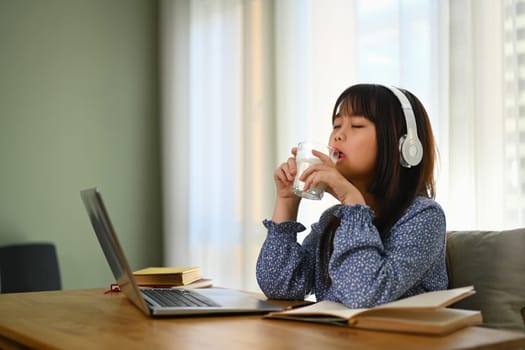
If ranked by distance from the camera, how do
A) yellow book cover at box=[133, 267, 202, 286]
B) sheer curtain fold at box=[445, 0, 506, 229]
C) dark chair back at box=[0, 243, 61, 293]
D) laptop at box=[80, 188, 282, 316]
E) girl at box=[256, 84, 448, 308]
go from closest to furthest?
1. laptop at box=[80, 188, 282, 316]
2. girl at box=[256, 84, 448, 308]
3. yellow book cover at box=[133, 267, 202, 286]
4. sheer curtain fold at box=[445, 0, 506, 229]
5. dark chair back at box=[0, 243, 61, 293]

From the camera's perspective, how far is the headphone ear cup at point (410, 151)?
1510 millimetres

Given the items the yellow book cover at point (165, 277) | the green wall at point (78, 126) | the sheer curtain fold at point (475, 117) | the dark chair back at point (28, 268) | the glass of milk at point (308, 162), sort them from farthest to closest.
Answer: the green wall at point (78, 126) → the dark chair back at point (28, 268) → the sheer curtain fold at point (475, 117) → the yellow book cover at point (165, 277) → the glass of milk at point (308, 162)

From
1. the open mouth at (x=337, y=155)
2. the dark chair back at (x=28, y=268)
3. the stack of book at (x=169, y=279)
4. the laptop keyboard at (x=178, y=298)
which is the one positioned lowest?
the dark chair back at (x=28, y=268)

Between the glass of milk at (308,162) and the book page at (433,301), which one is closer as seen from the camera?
the book page at (433,301)

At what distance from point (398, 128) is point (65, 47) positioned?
2503mm

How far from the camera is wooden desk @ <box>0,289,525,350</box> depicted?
97 cm

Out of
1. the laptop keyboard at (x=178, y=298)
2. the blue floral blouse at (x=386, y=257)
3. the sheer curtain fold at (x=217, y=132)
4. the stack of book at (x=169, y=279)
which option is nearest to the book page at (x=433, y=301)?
the blue floral blouse at (x=386, y=257)

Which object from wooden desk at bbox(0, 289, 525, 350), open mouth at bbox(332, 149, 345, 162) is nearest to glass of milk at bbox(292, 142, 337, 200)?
open mouth at bbox(332, 149, 345, 162)

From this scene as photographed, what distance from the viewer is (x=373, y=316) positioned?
1.09 meters

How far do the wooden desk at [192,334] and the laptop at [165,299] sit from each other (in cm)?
2

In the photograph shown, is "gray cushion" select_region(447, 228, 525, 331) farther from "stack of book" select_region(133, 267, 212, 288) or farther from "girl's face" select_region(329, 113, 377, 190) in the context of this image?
"stack of book" select_region(133, 267, 212, 288)

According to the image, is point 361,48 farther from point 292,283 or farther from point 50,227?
point 50,227

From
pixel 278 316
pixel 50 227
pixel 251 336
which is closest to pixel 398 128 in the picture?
pixel 278 316

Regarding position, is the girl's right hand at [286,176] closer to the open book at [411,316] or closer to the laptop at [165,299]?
the laptop at [165,299]
